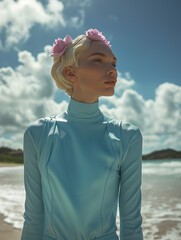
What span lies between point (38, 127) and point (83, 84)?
362 millimetres

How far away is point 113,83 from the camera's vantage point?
4.54ft

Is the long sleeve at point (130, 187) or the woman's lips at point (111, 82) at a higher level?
the woman's lips at point (111, 82)

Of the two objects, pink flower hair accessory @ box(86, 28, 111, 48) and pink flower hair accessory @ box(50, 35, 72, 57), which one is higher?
pink flower hair accessory @ box(86, 28, 111, 48)

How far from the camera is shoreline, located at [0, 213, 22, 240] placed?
11.5ft

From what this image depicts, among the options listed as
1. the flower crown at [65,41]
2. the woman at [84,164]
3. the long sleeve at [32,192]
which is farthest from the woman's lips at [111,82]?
the long sleeve at [32,192]

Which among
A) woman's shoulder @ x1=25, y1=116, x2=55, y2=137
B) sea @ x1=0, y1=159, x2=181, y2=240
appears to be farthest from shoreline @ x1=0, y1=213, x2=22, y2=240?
woman's shoulder @ x1=25, y1=116, x2=55, y2=137

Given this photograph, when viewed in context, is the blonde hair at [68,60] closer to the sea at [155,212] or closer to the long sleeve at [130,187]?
the long sleeve at [130,187]

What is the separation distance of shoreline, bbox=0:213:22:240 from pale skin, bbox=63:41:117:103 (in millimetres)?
2941

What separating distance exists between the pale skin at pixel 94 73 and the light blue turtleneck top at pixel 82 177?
0.25 ft

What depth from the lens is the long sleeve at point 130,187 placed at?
50.1 inches

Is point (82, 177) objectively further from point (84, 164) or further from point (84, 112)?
point (84, 112)

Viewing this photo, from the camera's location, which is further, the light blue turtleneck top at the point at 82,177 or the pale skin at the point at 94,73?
the pale skin at the point at 94,73

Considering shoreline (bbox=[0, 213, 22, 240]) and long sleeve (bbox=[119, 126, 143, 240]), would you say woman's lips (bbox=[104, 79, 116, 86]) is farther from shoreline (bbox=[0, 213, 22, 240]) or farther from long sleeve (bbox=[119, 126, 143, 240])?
shoreline (bbox=[0, 213, 22, 240])

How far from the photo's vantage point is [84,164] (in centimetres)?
124
